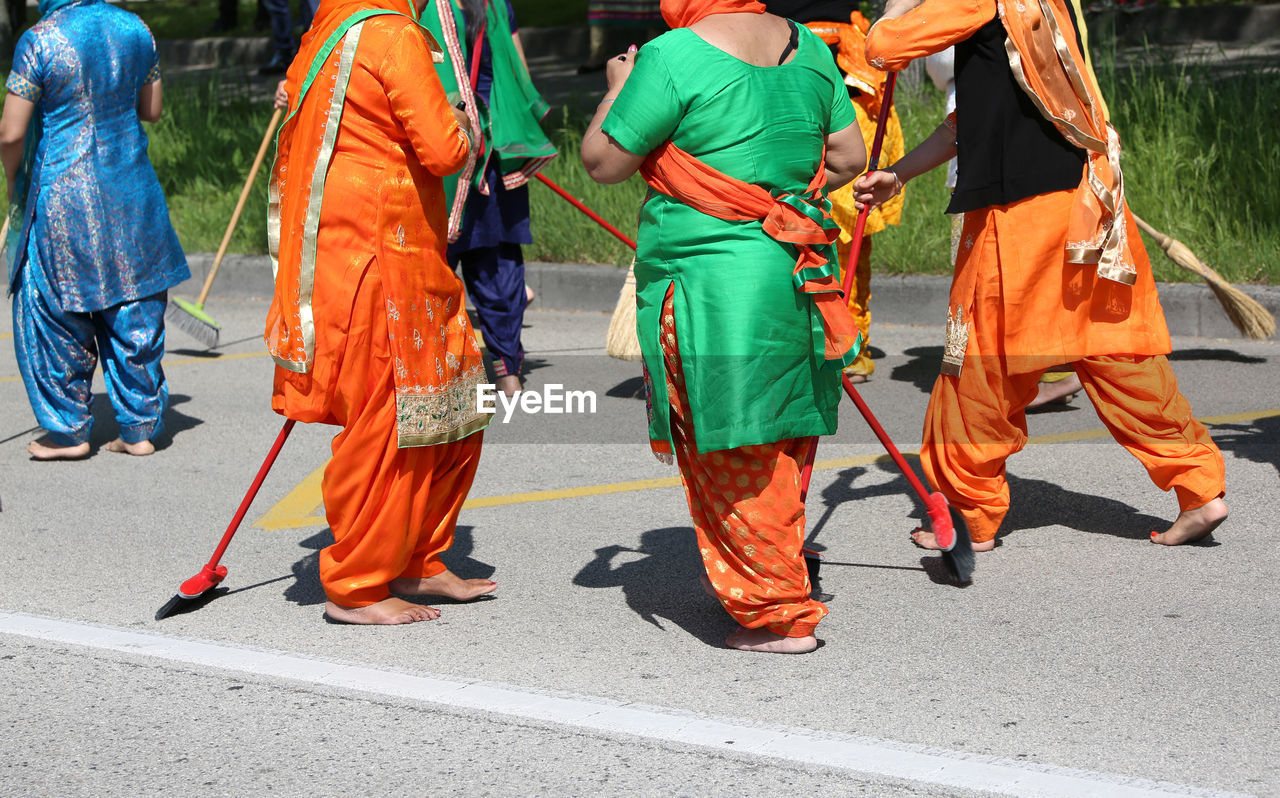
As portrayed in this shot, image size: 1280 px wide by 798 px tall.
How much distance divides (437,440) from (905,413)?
3.09m

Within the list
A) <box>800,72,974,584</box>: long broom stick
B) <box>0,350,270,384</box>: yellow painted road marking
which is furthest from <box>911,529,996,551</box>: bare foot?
<box>0,350,270,384</box>: yellow painted road marking

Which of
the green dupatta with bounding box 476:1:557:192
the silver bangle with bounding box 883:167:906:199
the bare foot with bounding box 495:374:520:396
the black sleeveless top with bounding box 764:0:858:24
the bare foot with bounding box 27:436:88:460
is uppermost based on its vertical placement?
the black sleeveless top with bounding box 764:0:858:24

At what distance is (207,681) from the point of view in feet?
13.2

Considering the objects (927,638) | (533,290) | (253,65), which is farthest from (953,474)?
(253,65)

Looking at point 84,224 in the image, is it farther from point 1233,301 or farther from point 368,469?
point 1233,301

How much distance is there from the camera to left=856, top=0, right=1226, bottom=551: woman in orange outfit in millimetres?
4605

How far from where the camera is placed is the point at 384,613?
4430mm

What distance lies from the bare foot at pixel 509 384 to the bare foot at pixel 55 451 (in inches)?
77.4

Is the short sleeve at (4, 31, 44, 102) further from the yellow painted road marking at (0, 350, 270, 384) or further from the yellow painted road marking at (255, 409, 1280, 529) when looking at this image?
the yellow painted road marking at (0, 350, 270, 384)

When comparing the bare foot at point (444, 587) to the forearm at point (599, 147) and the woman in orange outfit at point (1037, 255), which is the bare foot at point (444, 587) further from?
the woman in orange outfit at point (1037, 255)

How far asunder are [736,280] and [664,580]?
48.6 inches

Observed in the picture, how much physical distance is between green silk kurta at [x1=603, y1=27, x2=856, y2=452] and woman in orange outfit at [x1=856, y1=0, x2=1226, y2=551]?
65cm

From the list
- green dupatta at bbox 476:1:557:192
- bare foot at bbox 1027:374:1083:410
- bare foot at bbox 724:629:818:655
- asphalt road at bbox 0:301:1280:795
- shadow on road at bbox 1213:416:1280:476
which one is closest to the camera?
asphalt road at bbox 0:301:1280:795

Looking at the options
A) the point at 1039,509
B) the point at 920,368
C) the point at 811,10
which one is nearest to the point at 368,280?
the point at 1039,509
